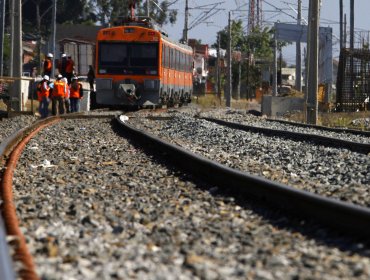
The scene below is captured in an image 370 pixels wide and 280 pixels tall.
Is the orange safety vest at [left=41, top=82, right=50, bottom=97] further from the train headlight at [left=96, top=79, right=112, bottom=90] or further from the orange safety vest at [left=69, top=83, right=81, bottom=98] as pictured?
the train headlight at [left=96, top=79, right=112, bottom=90]

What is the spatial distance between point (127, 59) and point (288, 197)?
94.4 feet

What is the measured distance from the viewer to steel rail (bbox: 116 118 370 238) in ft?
20.2

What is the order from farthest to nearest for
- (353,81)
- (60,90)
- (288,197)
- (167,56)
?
(353,81), (167,56), (60,90), (288,197)

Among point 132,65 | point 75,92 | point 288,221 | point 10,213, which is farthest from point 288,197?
point 132,65

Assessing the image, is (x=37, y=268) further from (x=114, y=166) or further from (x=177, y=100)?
(x=177, y=100)

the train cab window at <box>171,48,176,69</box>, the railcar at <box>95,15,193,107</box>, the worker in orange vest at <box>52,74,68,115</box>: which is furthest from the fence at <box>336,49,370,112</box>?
the worker in orange vest at <box>52,74,68,115</box>

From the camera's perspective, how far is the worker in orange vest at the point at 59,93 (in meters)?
29.9

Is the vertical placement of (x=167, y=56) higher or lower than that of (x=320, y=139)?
higher

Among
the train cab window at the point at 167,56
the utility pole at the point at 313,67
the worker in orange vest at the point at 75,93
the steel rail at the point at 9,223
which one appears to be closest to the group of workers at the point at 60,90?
the worker in orange vest at the point at 75,93

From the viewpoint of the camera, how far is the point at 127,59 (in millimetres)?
35750

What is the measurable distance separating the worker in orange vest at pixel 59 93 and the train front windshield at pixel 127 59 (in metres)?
4.14

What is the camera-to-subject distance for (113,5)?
11969 centimetres

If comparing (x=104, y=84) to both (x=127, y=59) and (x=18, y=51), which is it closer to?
(x=127, y=59)

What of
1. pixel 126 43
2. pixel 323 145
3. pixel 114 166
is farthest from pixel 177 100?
pixel 114 166
